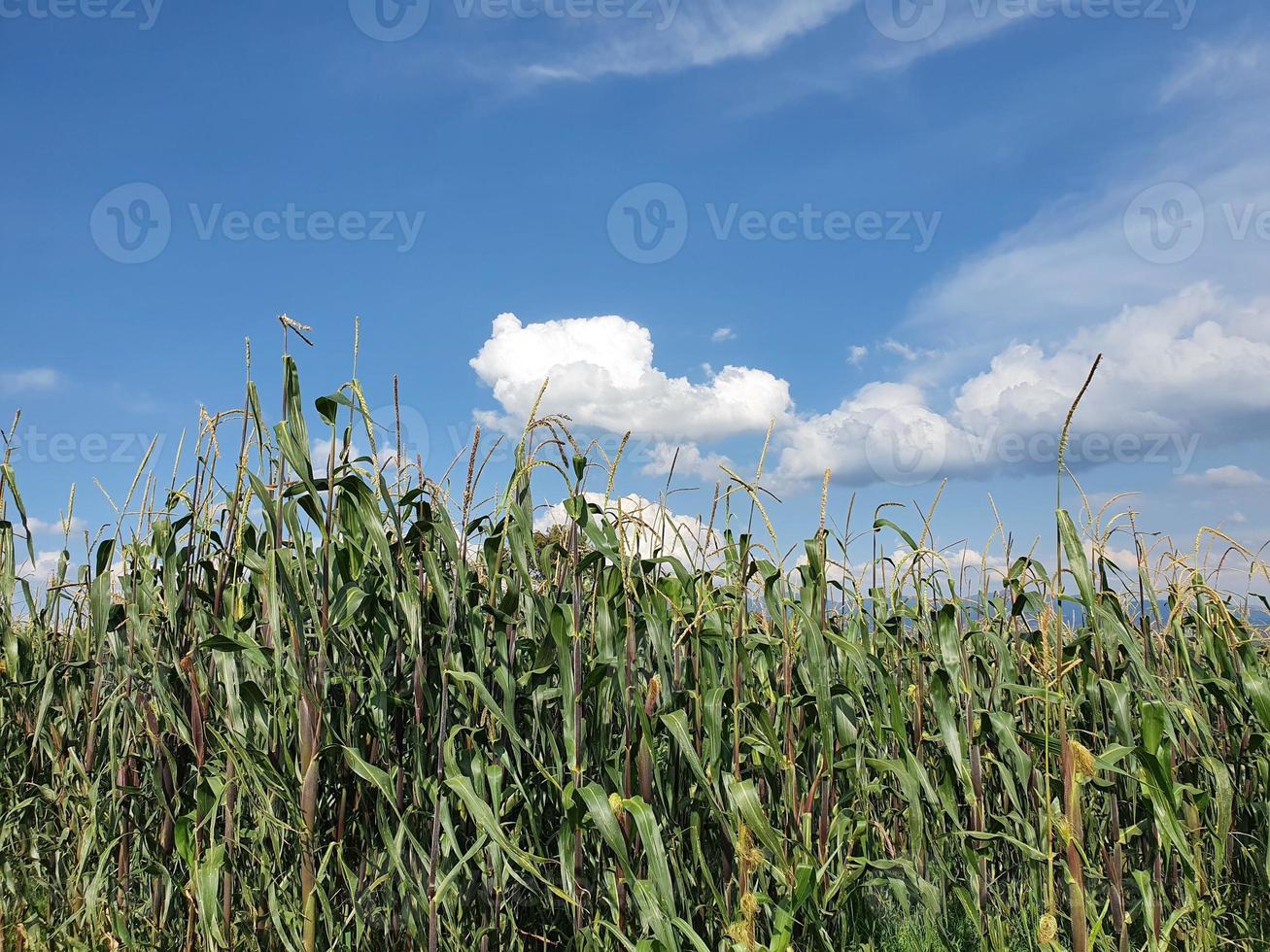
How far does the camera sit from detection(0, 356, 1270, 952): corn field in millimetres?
2299

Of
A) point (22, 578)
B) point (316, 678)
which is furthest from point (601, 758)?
point (22, 578)

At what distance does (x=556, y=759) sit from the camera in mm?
2436

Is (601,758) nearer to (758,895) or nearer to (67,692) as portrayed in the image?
(758,895)

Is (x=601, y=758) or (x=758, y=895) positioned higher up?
(x=601, y=758)

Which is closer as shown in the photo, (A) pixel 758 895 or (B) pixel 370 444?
(A) pixel 758 895

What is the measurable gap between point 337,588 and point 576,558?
27.2 inches

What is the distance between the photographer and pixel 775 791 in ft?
9.16

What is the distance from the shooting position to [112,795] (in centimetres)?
275

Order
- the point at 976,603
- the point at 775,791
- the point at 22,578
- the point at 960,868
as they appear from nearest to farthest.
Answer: the point at 775,791 < the point at 960,868 < the point at 22,578 < the point at 976,603

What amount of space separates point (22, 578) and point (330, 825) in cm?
195

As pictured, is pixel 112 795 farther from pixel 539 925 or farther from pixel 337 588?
pixel 539 925

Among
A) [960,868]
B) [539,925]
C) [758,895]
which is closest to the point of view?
[758,895]

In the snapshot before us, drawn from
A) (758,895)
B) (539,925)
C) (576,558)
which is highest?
(576,558)

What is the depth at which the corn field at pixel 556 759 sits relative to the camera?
7.54 ft
